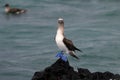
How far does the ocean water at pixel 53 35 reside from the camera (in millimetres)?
22297

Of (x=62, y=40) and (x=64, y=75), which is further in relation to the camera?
(x=62, y=40)

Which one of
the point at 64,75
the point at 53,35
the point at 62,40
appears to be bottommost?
the point at 64,75

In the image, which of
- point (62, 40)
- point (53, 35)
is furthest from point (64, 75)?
point (53, 35)

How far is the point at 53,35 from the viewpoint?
26859 mm

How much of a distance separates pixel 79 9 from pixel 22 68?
35.4ft

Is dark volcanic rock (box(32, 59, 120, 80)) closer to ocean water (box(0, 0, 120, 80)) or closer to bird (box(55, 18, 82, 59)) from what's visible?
bird (box(55, 18, 82, 59))

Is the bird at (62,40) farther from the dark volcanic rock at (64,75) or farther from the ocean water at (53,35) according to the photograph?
the ocean water at (53,35)

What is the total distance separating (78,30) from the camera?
28.0 metres

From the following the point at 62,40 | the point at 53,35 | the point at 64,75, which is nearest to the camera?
the point at 64,75

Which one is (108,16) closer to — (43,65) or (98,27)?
(98,27)

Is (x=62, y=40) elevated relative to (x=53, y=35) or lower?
elevated

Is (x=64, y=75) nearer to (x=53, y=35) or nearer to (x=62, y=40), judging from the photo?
(x=62, y=40)

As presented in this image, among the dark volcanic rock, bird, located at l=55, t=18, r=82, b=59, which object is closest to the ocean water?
bird, located at l=55, t=18, r=82, b=59

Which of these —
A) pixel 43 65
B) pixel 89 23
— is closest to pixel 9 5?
pixel 89 23
